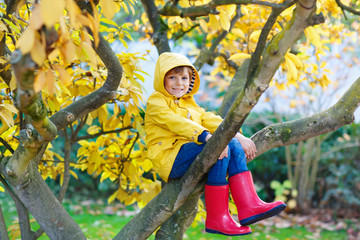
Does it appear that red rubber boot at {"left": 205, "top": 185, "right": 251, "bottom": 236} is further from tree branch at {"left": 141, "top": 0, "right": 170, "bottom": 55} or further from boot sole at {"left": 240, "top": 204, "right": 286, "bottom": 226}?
tree branch at {"left": 141, "top": 0, "right": 170, "bottom": 55}

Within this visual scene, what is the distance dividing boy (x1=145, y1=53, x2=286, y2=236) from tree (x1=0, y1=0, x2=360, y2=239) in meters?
0.08

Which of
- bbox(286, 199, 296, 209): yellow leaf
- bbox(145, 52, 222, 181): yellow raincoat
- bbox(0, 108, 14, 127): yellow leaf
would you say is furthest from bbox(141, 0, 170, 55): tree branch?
bbox(286, 199, 296, 209): yellow leaf

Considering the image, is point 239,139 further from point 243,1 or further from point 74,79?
point 74,79

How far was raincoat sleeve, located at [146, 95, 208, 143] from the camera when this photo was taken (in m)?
1.78

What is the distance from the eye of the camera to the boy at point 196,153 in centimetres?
172

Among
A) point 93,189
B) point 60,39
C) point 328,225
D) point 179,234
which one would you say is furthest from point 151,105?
point 93,189

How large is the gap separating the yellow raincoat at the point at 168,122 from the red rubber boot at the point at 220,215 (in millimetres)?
234

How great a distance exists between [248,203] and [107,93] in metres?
0.84

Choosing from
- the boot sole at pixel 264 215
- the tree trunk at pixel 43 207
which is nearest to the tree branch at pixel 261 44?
the boot sole at pixel 264 215

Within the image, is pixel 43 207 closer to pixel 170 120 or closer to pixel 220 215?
pixel 170 120

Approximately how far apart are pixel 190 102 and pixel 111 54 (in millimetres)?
631

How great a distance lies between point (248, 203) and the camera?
1.72 metres

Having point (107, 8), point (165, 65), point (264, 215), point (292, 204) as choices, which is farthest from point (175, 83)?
point (292, 204)

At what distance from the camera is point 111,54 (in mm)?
1719
